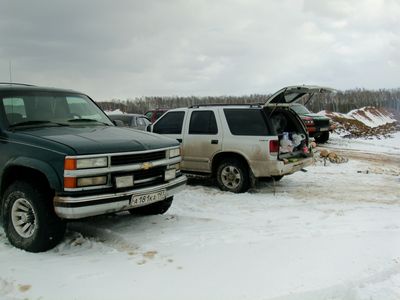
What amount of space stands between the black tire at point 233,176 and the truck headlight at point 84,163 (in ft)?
12.2

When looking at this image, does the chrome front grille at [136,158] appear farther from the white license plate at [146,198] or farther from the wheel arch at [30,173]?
the wheel arch at [30,173]

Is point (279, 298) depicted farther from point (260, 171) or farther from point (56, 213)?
point (260, 171)

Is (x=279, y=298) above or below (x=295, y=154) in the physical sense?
below

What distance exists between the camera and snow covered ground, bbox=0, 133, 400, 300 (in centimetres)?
356

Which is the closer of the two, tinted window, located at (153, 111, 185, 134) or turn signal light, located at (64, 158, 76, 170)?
turn signal light, located at (64, 158, 76, 170)

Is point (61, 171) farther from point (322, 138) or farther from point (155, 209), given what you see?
point (322, 138)

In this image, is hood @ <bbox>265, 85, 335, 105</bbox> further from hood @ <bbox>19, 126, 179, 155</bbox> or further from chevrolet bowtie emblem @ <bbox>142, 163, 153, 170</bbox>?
chevrolet bowtie emblem @ <bbox>142, 163, 153, 170</bbox>

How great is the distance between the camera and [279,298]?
3377mm

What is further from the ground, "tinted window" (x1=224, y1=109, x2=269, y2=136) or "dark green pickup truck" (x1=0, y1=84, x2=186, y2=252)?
"tinted window" (x1=224, y1=109, x2=269, y2=136)

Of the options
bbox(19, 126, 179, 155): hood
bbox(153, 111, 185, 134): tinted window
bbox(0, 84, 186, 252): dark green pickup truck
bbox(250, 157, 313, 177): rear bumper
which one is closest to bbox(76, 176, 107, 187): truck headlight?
bbox(0, 84, 186, 252): dark green pickup truck

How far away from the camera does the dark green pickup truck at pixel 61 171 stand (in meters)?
4.22

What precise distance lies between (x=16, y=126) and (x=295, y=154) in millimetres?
5459

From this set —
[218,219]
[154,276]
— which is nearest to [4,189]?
[154,276]

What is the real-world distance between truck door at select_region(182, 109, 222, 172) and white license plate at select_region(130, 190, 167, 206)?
120 inches
